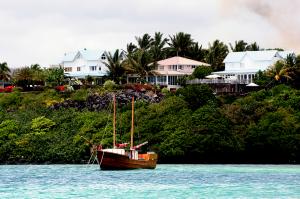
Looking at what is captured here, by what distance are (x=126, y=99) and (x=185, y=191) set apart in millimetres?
52262

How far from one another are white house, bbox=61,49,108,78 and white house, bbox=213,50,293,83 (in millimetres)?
22501

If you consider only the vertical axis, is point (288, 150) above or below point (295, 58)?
below

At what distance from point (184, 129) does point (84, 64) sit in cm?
6129

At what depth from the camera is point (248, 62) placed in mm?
137000

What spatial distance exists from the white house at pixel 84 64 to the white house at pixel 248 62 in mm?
22501

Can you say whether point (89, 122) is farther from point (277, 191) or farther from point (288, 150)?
point (277, 191)

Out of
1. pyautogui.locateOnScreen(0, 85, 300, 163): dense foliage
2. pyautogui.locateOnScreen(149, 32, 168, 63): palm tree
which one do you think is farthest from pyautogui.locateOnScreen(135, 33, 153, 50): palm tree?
pyautogui.locateOnScreen(0, 85, 300, 163): dense foliage

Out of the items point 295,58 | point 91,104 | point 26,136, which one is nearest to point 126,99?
point 91,104

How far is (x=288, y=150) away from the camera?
90875mm

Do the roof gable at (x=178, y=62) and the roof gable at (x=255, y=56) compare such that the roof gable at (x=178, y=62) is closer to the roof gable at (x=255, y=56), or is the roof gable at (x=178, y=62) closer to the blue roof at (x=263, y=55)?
the roof gable at (x=255, y=56)

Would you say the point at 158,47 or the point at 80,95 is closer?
the point at 80,95

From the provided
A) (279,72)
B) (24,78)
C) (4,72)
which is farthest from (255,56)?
(4,72)

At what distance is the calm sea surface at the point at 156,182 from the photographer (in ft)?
186

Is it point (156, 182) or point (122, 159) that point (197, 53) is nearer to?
point (122, 159)
